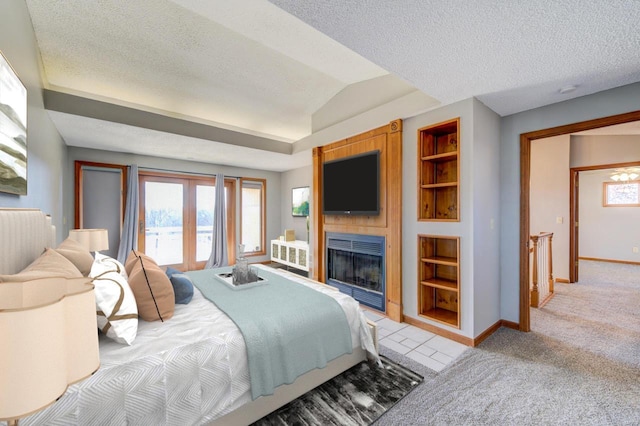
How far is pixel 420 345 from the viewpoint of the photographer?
8.64 feet

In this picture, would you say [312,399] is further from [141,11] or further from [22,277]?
[141,11]

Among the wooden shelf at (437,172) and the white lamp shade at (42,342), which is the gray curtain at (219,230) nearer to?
the wooden shelf at (437,172)

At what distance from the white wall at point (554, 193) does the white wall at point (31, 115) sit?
6.75 m

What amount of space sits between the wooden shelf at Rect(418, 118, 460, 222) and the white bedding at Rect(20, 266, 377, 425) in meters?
2.37

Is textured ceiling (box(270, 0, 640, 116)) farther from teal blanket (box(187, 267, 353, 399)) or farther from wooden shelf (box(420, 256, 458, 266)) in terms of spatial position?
teal blanket (box(187, 267, 353, 399))

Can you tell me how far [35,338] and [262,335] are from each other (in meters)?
1.21

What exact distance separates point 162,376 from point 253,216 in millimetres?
5192

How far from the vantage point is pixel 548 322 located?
3129mm

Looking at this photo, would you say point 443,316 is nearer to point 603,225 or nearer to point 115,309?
point 115,309

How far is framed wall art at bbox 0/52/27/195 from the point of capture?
1.40 m

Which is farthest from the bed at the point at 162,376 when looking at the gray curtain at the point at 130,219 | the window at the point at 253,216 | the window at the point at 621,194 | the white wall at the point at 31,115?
the window at the point at 621,194

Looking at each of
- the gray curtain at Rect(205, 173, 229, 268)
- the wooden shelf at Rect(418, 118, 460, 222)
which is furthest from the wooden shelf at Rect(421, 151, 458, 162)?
the gray curtain at Rect(205, 173, 229, 268)

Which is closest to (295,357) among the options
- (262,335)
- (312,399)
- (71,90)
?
(262,335)

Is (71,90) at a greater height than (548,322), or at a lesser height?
greater
